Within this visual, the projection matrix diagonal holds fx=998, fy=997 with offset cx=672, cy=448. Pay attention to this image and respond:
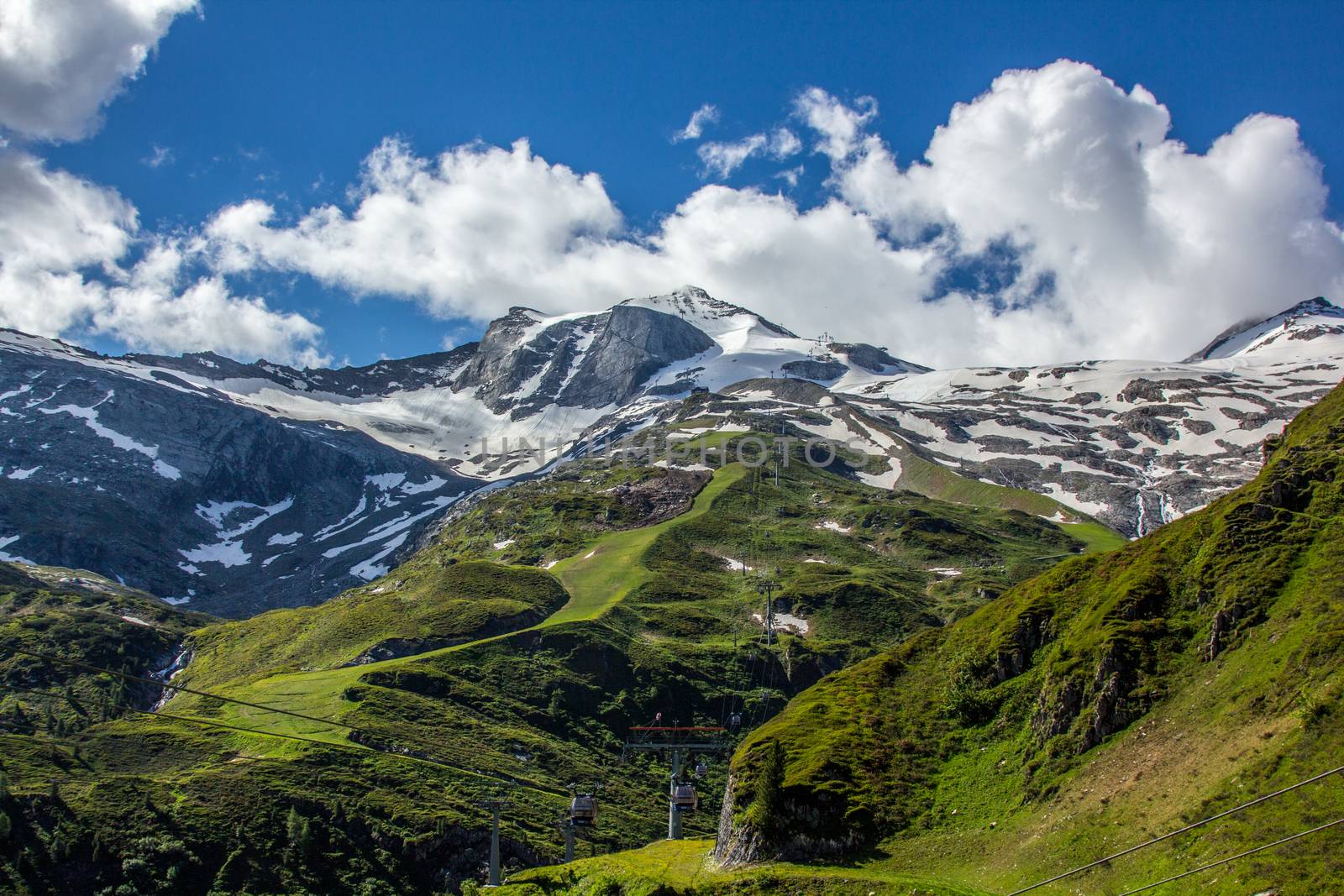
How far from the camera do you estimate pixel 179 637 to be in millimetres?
179250

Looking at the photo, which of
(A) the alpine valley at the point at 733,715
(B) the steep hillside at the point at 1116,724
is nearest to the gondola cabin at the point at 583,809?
(A) the alpine valley at the point at 733,715

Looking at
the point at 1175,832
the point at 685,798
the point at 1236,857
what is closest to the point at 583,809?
the point at 685,798

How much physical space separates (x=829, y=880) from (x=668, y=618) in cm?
10501

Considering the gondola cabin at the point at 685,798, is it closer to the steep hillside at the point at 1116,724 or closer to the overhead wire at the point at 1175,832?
the steep hillside at the point at 1116,724

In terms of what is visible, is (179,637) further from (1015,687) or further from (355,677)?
(1015,687)

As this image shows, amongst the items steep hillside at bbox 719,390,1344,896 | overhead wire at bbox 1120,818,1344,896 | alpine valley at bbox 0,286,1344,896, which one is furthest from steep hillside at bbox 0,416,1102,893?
overhead wire at bbox 1120,818,1344,896

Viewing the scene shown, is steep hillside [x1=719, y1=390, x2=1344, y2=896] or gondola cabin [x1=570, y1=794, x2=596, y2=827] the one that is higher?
steep hillside [x1=719, y1=390, x2=1344, y2=896]

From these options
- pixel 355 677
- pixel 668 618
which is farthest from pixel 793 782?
pixel 668 618

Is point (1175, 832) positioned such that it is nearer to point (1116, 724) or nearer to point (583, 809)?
point (1116, 724)

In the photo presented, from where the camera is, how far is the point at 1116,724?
4941 cm

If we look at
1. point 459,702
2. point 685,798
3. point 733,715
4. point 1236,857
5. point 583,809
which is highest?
point 459,702

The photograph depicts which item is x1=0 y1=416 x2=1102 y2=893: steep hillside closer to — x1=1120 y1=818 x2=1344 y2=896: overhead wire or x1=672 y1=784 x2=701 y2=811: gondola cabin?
x1=672 y1=784 x2=701 y2=811: gondola cabin

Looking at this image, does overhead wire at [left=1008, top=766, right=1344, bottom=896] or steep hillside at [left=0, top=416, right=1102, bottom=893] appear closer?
overhead wire at [left=1008, top=766, right=1344, bottom=896]

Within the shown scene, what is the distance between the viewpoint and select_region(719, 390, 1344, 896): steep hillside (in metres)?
38.5
